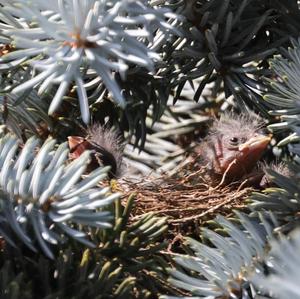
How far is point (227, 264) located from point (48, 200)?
16cm

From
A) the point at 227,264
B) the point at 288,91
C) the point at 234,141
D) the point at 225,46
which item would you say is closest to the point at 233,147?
the point at 234,141

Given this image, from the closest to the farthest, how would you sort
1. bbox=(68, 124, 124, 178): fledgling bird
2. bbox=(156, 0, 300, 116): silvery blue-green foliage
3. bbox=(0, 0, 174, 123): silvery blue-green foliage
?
1. bbox=(0, 0, 174, 123): silvery blue-green foliage
2. bbox=(156, 0, 300, 116): silvery blue-green foliage
3. bbox=(68, 124, 124, 178): fledgling bird

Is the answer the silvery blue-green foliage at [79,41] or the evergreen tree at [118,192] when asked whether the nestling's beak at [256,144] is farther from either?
the silvery blue-green foliage at [79,41]

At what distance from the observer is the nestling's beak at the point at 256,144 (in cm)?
106

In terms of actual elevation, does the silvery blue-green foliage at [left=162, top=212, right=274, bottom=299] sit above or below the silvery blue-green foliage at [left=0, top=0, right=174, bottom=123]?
below

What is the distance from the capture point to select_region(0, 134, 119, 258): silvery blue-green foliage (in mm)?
611

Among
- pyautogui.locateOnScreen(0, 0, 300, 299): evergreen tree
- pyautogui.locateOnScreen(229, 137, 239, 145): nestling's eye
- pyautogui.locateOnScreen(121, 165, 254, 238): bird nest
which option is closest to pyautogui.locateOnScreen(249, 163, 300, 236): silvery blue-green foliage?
pyautogui.locateOnScreen(0, 0, 300, 299): evergreen tree

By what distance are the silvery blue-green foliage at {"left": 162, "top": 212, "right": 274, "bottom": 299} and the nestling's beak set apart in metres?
0.39

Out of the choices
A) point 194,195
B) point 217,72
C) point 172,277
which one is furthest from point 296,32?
point 172,277

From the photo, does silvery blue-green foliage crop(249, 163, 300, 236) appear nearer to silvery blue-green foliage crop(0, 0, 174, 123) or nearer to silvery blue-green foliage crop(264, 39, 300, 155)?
silvery blue-green foliage crop(264, 39, 300, 155)

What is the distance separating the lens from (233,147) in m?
1.13

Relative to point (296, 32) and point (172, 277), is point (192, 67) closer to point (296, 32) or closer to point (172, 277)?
point (296, 32)

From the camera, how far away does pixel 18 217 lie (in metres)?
0.63

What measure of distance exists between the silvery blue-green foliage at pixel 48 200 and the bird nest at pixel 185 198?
212 millimetres
